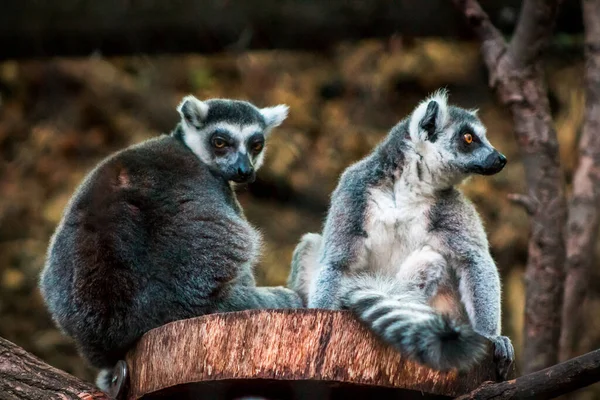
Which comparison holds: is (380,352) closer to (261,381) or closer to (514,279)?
(261,381)

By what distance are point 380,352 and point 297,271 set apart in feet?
5.15

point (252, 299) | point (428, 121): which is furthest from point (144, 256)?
point (428, 121)

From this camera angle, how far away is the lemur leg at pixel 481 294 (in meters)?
4.45

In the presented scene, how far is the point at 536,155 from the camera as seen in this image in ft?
18.9

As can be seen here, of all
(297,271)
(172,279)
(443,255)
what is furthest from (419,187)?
(172,279)

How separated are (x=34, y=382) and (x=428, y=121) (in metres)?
2.43

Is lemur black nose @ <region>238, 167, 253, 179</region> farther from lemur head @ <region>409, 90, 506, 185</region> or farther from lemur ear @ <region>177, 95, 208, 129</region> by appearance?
lemur head @ <region>409, 90, 506, 185</region>

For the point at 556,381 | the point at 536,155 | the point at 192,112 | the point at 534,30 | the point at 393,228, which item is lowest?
the point at 556,381

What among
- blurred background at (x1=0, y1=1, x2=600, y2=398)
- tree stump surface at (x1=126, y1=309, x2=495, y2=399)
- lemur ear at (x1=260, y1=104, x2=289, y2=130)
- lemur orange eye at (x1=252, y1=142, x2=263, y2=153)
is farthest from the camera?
blurred background at (x1=0, y1=1, x2=600, y2=398)

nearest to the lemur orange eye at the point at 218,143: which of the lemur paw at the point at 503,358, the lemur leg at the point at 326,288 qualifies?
the lemur leg at the point at 326,288

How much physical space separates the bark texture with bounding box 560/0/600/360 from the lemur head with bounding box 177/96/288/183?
6.85 ft

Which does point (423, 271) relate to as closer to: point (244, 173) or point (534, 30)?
point (244, 173)

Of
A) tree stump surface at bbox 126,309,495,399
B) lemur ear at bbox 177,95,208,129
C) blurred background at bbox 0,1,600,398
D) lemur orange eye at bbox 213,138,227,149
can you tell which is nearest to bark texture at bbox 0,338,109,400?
tree stump surface at bbox 126,309,495,399

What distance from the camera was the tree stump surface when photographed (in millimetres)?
3502
